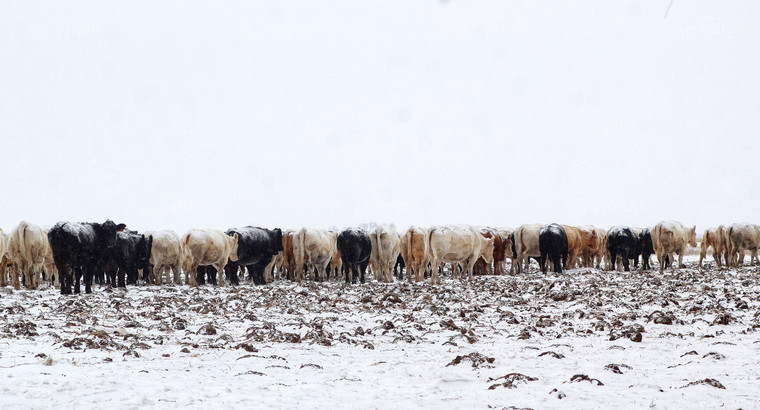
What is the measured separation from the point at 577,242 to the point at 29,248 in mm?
24783

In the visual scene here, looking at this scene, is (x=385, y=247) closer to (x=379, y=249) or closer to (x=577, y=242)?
(x=379, y=249)

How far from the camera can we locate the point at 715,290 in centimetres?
1514

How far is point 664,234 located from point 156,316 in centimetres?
2406

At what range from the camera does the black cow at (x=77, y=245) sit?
51.3 ft

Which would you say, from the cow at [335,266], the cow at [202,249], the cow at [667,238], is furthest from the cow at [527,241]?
the cow at [202,249]

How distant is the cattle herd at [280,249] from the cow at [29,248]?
0.11 ft

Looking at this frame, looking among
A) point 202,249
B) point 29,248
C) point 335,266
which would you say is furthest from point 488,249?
point 29,248

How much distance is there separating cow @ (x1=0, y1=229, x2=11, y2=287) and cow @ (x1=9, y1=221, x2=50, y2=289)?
26 centimetres

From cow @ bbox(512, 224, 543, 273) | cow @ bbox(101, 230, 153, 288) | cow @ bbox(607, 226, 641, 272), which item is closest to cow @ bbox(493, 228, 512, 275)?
cow @ bbox(512, 224, 543, 273)

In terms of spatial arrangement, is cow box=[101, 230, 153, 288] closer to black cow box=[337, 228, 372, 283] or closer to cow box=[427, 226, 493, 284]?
black cow box=[337, 228, 372, 283]

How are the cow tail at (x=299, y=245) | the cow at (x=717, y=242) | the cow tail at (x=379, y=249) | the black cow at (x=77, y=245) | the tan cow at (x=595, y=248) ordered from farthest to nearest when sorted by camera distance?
1. the tan cow at (x=595, y=248)
2. the cow at (x=717, y=242)
3. the cow tail at (x=299, y=245)
4. the cow tail at (x=379, y=249)
5. the black cow at (x=77, y=245)

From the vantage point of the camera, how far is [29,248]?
59.5 feet

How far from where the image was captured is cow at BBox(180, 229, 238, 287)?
19.9 m

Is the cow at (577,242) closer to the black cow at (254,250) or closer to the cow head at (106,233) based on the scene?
the black cow at (254,250)
